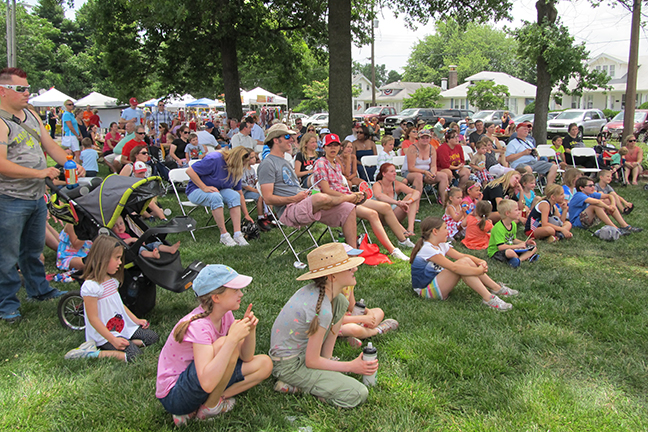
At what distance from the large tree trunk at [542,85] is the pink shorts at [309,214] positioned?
10.3 m

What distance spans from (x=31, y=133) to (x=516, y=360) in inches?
170

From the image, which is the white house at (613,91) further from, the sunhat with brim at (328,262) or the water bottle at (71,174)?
the sunhat with brim at (328,262)

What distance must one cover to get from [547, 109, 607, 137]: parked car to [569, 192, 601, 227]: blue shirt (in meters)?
20.0

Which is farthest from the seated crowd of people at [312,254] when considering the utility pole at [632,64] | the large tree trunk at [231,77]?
the large tree trunk at [231,77]

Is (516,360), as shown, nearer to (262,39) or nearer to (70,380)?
(70,380)

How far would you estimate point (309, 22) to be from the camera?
1572 centimetres

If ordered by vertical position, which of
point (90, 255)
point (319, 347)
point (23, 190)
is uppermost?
point (23, 190)

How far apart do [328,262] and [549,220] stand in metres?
5.16

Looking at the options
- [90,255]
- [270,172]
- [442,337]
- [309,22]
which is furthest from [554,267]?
[309,22]

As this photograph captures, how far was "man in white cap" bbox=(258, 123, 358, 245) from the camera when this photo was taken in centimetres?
573

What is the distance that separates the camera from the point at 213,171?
6980 mm

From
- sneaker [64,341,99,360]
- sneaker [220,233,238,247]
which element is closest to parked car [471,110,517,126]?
sneaker [220,233,238,247]

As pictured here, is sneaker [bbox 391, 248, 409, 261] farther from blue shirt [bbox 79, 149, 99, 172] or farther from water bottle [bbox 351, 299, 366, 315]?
blue shirt [bbox 79, 149, 99, 172]

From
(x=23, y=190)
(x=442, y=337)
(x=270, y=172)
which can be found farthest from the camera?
(x=270, y=172)
